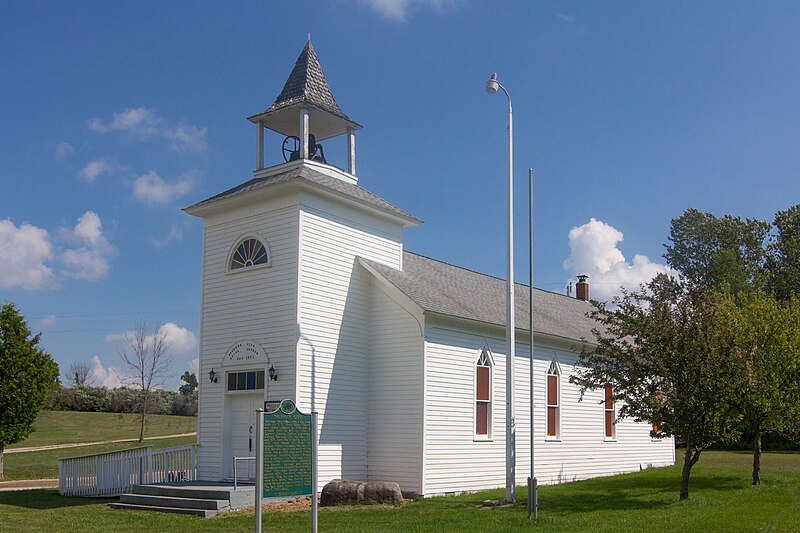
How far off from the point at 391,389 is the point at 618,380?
6309 mm

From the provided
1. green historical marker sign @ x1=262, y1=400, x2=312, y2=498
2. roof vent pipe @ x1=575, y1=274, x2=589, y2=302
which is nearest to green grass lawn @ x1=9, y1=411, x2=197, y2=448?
roof vent pipe @ x1=575, y1=274, x2=589, y2=302

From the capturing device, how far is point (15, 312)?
2878 cm

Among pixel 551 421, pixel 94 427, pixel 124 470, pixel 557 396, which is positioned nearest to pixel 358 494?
pixel 124 470

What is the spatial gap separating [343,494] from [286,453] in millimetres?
6315

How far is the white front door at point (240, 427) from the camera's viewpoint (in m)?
21.2

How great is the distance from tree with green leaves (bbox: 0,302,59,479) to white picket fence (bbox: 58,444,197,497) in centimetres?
599

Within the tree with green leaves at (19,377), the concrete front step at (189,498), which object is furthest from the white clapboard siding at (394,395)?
the tree with green leaves at (19,377)

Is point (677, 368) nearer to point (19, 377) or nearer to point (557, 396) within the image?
point (557, 396)

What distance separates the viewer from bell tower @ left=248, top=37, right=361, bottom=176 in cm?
2348

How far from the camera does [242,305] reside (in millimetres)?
22188

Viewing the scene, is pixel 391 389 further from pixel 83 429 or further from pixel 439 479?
pixel 83 429

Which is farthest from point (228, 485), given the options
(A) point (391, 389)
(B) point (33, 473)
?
(B) point (33, 473)

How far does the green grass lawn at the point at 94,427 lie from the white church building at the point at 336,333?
3311cm

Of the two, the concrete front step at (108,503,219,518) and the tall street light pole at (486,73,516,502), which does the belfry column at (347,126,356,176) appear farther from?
the concrete front step at (108,503,219,518)
